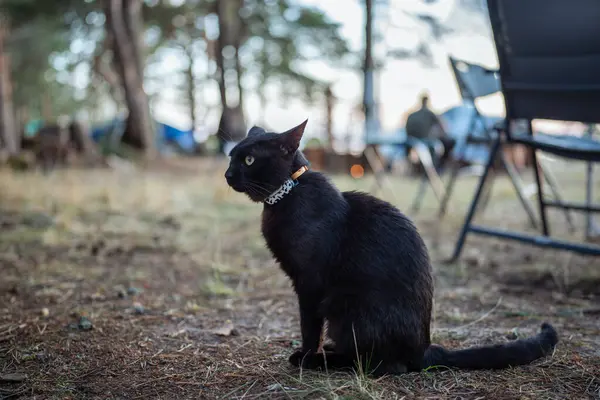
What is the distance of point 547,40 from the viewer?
2.63 meters

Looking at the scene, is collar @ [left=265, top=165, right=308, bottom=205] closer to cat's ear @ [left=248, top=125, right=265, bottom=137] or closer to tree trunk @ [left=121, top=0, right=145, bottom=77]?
cat's ear @ [left=248, top=125, right=265, bottom=137]

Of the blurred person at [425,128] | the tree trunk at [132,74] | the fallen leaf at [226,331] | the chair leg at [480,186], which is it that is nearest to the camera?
the fallen leaf at [226,331]

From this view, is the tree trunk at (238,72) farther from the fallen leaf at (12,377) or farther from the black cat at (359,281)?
the fallen leaf at (12,377)

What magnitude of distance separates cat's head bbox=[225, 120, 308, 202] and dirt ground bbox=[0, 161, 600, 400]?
0.69m

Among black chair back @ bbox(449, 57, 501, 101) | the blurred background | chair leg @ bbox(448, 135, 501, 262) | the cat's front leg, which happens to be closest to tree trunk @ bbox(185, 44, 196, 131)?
the blurred background

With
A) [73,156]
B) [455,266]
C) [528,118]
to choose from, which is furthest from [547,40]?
[73,156]

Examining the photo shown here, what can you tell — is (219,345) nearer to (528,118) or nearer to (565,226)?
(528,118)

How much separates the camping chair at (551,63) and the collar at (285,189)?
1556mm

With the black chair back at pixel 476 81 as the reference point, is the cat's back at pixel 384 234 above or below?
below

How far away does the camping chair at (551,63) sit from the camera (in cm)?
253

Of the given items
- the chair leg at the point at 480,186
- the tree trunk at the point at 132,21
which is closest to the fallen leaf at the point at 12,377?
the chair leg at the point at 480,186

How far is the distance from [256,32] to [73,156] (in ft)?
27.0

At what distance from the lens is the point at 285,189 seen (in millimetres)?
1927

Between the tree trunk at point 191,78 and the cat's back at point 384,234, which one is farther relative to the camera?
the tree trunk at point 191,78
